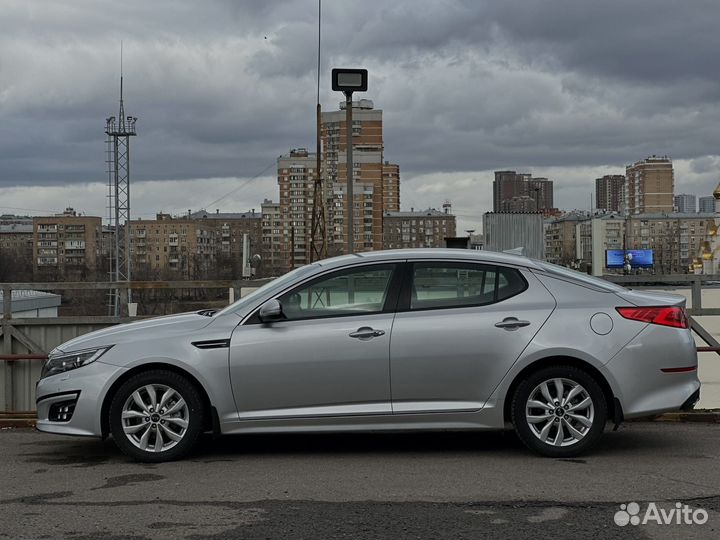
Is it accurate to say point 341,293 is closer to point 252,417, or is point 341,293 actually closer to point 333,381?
point 333,381

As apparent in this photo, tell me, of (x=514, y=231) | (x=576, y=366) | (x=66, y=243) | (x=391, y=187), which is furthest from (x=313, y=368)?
(x=66, y=243)

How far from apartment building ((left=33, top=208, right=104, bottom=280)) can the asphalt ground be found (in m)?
96.0

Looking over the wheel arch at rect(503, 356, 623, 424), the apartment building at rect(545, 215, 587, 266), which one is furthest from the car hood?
the apartment building at rect(545, 215, 587, 266)

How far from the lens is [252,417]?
7.09 metres

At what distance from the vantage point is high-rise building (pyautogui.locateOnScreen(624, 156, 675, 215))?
16775 cm

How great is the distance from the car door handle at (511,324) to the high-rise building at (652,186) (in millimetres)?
165021

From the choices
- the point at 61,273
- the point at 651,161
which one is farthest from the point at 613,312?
the point at 651,161

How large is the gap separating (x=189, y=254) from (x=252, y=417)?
10407cm

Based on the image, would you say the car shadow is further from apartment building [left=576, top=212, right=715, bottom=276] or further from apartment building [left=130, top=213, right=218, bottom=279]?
apartment building [left=576, top=212, right=715, bottom=276]

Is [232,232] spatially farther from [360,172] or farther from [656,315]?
[656,315]

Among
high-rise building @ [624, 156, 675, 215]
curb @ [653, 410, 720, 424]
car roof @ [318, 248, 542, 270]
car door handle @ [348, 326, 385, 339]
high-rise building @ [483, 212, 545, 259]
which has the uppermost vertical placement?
high-rise building @ [624, 156, 675, 215]

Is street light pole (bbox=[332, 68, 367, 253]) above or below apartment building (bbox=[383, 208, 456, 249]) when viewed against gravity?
below

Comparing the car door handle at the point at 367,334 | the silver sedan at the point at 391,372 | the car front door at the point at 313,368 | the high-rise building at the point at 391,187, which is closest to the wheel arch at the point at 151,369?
the silver sedan at the point at 391,372

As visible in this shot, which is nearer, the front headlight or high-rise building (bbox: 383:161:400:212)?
the front headlight
